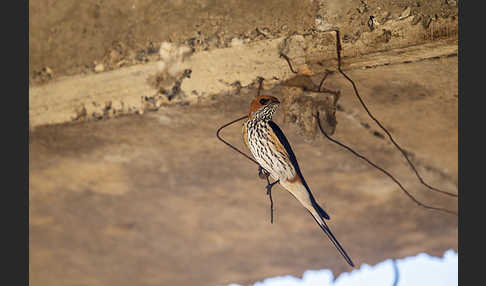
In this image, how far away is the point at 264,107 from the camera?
120 centimetres

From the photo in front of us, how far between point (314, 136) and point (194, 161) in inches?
31.1

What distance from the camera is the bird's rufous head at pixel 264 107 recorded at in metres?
1.20

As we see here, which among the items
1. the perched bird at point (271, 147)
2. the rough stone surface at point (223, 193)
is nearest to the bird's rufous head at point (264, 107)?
the perched bird at point (271, 147)

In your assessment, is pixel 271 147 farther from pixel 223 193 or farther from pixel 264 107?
pixel 223 193

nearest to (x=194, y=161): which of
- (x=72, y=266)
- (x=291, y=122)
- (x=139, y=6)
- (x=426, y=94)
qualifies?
(x=139, y=6)

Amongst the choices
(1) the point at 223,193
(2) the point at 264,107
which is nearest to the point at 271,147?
(2) the point at 264,107

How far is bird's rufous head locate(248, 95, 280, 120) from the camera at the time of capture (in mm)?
1196

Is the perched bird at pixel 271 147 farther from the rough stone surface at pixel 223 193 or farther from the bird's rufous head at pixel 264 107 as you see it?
the rough stone surface at pixel 223 193

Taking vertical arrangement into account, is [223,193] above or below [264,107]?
below

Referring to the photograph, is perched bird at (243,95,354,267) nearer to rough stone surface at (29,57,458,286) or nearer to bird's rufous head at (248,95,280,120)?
bird's rufous head at (248,95,280,120)

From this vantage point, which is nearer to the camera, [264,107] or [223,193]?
[264,107]

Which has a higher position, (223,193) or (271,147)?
(271,147)

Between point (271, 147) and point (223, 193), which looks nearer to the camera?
point (271, 147)

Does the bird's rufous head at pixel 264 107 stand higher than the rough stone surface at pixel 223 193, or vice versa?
the bird's rufous head at pixel 264 107
